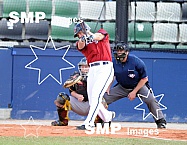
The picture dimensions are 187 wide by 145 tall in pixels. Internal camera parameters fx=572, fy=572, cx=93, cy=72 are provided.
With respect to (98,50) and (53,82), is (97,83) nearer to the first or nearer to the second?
(98,50)

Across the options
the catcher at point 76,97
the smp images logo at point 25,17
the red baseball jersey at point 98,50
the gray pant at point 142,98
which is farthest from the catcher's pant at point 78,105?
the smp images logo at point 25,17

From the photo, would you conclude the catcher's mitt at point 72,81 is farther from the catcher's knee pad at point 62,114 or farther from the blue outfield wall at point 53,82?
the blue outfield wall at point 53,82

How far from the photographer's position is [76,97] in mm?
9422

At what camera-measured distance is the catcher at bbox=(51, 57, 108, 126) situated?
9.37 meters

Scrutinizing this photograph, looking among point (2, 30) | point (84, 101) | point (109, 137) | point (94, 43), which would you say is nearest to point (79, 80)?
point (84, 101)

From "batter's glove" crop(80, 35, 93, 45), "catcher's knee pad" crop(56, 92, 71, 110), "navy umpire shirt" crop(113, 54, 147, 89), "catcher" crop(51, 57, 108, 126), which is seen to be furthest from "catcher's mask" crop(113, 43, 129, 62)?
"batter's glove" crop(80, 35, 93, 45)

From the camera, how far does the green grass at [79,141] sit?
6450 mm

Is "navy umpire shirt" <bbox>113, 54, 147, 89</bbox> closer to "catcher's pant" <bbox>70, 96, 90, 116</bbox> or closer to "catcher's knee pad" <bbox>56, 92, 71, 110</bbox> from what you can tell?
"catcher's pant" <bbox>70, 96, 90, 116</bbox>

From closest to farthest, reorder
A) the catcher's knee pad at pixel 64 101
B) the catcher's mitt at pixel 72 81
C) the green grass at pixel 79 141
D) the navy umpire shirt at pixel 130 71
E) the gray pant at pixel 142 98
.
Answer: the green grass at pixel 79 141 < the catcher's mitt at pixel 72 81 < the catcher's knee pad at pixel 64 101 < the navy umpire shirt at pixel 130 71 < the gray pant at pixel 142 98

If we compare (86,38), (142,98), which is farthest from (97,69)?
(142,98)

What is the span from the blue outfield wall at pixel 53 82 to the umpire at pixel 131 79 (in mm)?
2346

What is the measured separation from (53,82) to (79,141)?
18.4 feet

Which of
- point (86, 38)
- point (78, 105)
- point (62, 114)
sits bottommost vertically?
point (62, 114)

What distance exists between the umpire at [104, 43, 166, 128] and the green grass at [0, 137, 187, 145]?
2.53 m
